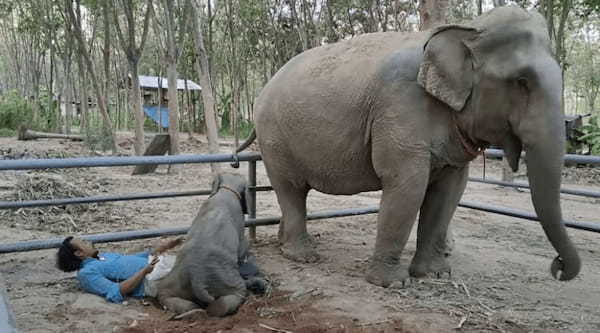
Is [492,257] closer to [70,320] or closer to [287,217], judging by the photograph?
[287,217]

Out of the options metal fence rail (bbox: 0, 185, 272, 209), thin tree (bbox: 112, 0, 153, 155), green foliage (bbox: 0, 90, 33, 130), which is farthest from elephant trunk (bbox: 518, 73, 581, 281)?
green foliage (bbox: 0, 90, 33, 130)

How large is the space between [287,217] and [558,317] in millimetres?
2454

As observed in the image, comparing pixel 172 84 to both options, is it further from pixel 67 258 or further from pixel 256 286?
pixel 256 286

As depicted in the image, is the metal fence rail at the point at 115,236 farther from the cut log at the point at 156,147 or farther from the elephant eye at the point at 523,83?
the cut log at the point at 156,147

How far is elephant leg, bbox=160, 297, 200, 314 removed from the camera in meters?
3.70

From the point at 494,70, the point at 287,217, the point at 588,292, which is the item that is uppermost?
the point at 494,70

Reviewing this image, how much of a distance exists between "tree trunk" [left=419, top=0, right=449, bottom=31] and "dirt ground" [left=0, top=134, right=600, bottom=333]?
2.43m

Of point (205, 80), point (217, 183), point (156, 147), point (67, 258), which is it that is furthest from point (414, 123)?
point (156, 147)

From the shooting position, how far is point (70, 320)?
3570 millimetres

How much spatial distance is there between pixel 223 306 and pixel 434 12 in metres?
4.24

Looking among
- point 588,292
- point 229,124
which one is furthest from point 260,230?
point 229,124

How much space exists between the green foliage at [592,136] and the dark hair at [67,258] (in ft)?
43.0

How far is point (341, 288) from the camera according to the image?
433cm

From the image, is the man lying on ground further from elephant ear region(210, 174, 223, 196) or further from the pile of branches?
the pile of branches
